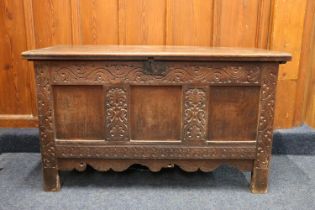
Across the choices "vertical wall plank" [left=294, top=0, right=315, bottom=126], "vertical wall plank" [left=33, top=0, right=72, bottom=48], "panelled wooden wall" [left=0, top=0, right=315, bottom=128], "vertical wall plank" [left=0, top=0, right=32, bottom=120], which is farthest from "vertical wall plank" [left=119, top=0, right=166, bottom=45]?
"vertical wall plank" [left=294, top=0, right=315, bottom=126]

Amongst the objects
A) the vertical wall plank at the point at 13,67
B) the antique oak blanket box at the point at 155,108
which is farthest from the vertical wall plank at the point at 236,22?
the vertical wall plank at the point at 13,67

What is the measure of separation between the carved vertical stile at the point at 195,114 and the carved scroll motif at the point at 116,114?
25cm

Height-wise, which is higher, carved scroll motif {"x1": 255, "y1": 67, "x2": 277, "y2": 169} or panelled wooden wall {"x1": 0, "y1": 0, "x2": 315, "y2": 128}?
panelled wooden wall {"x1": 0, "y1": 0, "x2": 315, "y2": 128}

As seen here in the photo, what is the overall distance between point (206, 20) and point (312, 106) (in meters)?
0.83

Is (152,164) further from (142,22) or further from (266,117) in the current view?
(142,22)

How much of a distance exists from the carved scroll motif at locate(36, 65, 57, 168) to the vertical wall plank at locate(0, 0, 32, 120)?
56 cm

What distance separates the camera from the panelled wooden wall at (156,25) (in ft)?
5.42

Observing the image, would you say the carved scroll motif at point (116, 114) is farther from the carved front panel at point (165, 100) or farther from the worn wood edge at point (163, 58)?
the worn wood edge at point (163, 58)

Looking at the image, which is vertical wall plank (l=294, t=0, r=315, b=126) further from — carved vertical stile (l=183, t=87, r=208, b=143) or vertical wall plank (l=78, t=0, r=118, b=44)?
vertical wall plank (l=78, t=0, r=118, b=44)

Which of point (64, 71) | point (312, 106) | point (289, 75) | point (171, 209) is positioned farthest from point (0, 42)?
point (312, 106)

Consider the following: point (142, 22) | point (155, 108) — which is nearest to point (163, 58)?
point (155, 108)

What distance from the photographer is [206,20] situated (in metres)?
1.68

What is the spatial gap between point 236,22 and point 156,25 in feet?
1.45

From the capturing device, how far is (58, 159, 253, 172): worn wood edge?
1.32 m
